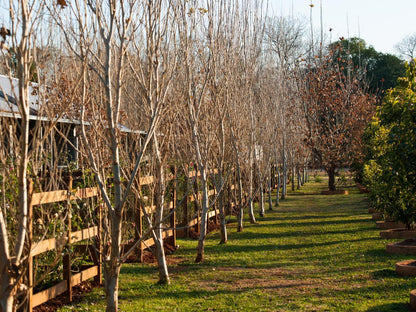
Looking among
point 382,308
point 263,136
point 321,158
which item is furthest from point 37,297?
point 321,158

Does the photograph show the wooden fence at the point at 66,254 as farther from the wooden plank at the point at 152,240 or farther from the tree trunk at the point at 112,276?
the wooden plank at the point at 152,240

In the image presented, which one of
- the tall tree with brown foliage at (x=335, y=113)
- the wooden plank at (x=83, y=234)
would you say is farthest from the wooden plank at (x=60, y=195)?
the tall tree with brown foliage at (x=335, y=113)

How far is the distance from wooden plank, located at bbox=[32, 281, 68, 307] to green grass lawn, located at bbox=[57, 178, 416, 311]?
227mm

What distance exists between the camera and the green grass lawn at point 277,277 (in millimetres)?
5535

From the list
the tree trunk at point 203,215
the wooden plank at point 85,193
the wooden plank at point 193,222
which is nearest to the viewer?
the wooden plank at point 85,193

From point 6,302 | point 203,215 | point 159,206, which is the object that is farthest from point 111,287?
point 203,215

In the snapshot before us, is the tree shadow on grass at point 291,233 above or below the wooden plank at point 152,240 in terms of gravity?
Answer: below

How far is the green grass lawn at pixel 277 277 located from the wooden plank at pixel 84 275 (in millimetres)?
211

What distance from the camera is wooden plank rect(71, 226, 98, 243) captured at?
5.56 metres

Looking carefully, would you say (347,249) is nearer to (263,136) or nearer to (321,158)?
(263,136)

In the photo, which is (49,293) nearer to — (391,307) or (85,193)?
(85,193)

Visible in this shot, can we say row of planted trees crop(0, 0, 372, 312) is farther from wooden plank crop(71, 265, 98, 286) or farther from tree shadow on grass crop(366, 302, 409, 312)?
tree shadow on grass crop(366, 302, 409, 312)

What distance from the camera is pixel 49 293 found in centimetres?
512

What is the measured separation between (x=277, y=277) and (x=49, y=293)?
10.1 ft
